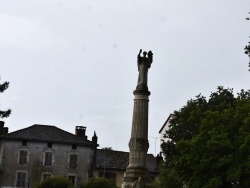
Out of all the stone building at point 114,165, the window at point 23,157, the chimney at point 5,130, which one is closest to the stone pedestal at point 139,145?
the window at point 23,157

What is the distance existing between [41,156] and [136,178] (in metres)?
30.8

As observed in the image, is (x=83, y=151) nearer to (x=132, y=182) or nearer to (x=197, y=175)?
(x=197, y=175)

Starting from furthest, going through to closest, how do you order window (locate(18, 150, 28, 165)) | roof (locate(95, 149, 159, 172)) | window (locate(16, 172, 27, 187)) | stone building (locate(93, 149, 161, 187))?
1. roof (locate(95, 149, 159, 172))
2. stone building (locate(93, 149, 161, 187))
3. window (locate(18, 150, 28, 165))
4. window (locate(16, 172, 27, 187))

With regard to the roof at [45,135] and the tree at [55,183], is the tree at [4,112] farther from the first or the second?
the roof at [45,135]

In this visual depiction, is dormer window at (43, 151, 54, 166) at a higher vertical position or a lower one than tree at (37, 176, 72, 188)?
higher

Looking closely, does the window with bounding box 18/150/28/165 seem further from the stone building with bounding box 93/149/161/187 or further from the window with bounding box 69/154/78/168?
the stone building with bounding box 93/149/161/187

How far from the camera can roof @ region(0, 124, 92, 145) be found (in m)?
53.8

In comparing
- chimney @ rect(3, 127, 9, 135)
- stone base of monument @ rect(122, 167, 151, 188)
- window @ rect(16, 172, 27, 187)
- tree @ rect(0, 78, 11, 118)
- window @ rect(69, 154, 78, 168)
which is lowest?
stone base of monument @ rect(122, 167, 151, 188)

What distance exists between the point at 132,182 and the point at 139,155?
150cm

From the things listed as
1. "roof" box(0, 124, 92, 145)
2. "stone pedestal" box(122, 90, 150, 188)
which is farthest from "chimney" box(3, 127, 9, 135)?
"stone pedestal" box(122, 90, 150, 188)

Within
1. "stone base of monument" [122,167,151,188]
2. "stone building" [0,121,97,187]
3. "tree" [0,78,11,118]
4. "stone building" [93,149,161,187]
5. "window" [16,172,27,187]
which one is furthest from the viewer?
"stone building" [93,149,161,187]

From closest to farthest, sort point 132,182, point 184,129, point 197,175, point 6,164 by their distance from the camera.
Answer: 1. point 132,182
2. point 197,175
3. point 184,129
4. point 6,164

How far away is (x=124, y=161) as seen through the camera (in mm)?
59000

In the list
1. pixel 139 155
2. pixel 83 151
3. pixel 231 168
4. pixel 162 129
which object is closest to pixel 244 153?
pixel 231 168
